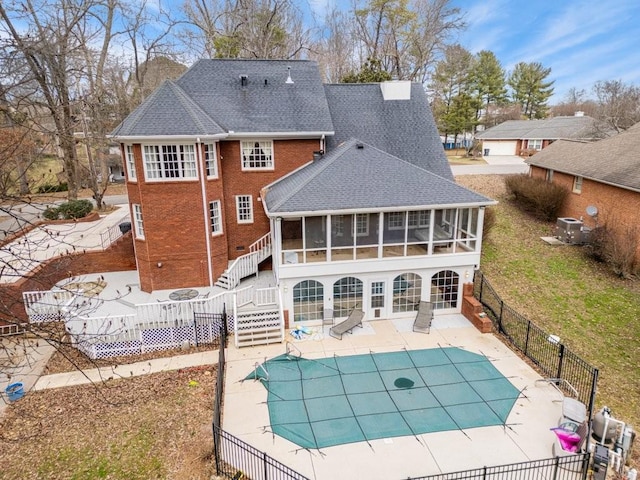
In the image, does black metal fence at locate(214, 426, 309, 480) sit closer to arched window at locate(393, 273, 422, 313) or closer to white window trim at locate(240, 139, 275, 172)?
arched window at locate(393, 273, 422, 313)

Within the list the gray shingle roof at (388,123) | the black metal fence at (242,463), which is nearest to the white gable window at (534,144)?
the gray shingle roof at (388,123)

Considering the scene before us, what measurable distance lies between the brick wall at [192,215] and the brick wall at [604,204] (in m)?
16.4

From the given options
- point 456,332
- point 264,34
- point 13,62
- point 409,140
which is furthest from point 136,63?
point 456,332

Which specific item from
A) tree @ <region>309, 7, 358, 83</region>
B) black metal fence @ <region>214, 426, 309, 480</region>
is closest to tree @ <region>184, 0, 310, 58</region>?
tree @ <region>309, 7, 358, 83</region>

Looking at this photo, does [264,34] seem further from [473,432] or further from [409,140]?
[473,432]

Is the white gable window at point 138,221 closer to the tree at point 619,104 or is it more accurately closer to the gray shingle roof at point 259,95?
the gray shingle roof at point 259,95

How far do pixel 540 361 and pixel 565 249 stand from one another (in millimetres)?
11976

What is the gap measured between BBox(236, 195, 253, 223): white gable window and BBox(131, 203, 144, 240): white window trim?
4415 mm

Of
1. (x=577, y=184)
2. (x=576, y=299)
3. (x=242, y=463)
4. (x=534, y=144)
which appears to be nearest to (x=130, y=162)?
(x=242, y=463)

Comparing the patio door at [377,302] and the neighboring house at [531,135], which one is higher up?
the neighboring house at [531,135]

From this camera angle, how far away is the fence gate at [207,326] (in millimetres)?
16125

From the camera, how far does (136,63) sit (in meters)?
39.8

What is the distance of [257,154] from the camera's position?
20156mm

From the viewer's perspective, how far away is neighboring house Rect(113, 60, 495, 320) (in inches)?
650
